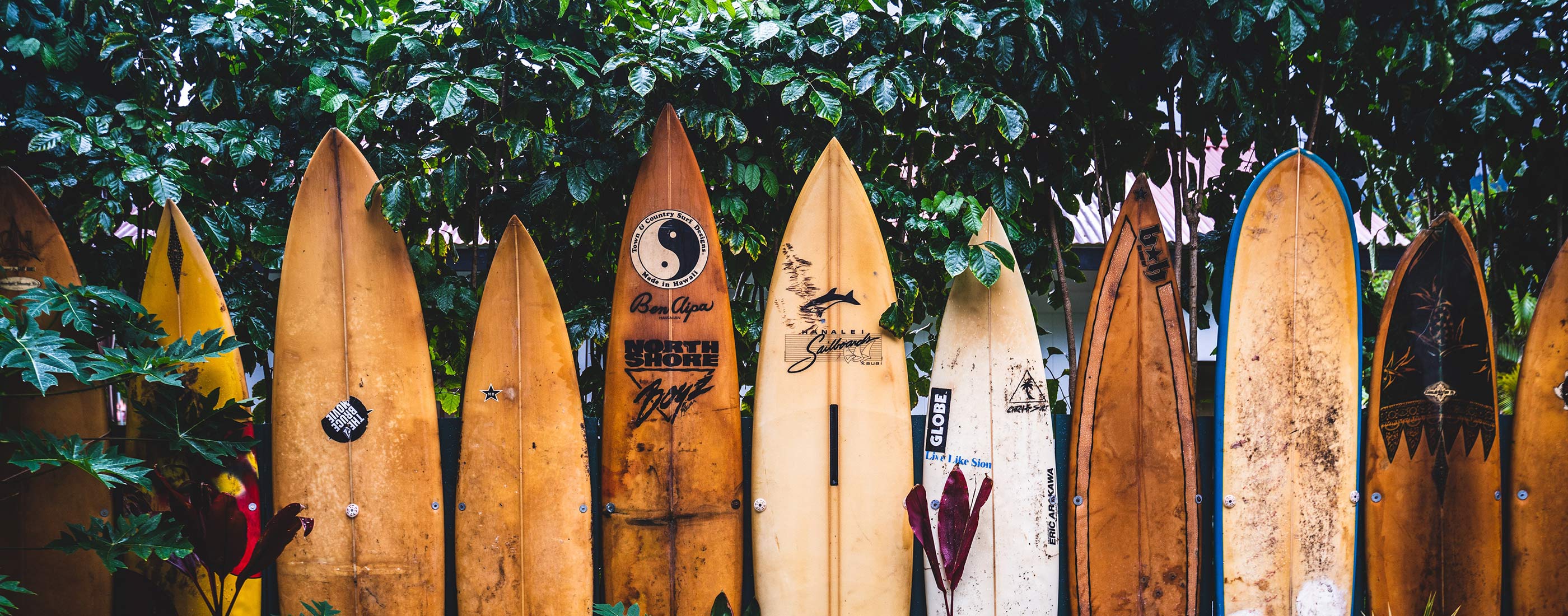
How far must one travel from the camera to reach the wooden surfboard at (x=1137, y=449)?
2.09 m

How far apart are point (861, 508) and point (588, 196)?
3.45 ft

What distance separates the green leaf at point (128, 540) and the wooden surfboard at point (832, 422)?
124 cm

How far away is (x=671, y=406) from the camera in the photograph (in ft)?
6.89

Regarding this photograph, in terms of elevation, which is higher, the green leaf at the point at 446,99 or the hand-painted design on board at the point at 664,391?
the green leaf at the point at 446,99

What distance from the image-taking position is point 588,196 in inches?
79.8

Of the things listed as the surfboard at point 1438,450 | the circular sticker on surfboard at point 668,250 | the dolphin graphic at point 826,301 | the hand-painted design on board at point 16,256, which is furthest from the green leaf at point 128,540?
the surfboard at point 1438,450

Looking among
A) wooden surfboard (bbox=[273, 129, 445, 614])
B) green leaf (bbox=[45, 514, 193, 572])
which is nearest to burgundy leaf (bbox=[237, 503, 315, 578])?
green leaf (bbox=[45, 514, 193, 572])

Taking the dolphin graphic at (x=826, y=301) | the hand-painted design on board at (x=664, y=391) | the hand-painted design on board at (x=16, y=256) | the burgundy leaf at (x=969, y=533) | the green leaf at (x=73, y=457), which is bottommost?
the burgundy leaf at (x=969, y=533)

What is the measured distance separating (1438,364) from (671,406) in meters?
1.99

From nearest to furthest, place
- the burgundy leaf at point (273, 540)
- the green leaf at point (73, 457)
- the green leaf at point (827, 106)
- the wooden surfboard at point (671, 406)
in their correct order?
the green leaf at point (73, 457), the burgundy leaf at point (273, 540), the green leaf at point (827, 106), the wooden surfboard at point (671, 406)

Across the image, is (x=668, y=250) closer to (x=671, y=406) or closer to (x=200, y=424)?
(x=671, y=406)

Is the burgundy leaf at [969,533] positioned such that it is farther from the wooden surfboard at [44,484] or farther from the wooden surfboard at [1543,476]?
the wooden surfboard at [44,484]

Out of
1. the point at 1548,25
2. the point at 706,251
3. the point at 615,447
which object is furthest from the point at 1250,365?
the point at 615,447

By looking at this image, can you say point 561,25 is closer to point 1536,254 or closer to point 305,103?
point 305,103
